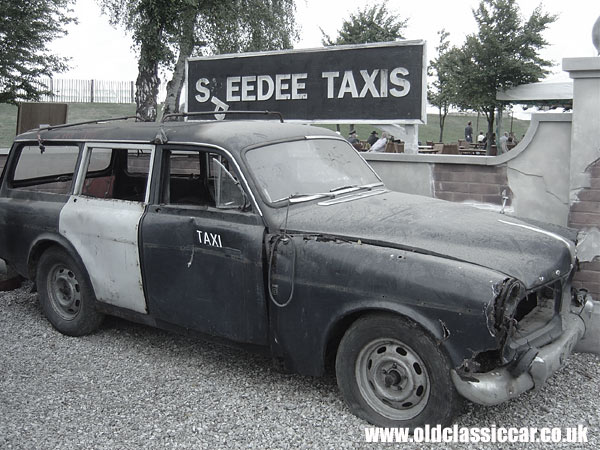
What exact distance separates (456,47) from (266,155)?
23.2 metres

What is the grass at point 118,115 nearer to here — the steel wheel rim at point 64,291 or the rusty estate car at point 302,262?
the steel wheel rim at point 64,291

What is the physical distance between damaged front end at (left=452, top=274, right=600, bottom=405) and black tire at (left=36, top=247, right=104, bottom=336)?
3216mm

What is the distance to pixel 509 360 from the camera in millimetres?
3518

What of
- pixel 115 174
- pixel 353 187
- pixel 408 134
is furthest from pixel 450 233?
pixel 408 134

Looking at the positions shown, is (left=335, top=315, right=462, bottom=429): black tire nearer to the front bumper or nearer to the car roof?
the front bumper

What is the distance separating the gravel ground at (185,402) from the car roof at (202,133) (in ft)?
5.53

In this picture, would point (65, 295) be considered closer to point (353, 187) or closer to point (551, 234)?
point (353, 187)

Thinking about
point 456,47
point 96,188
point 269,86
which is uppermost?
point 456,47

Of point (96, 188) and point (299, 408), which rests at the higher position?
point (96, 188)

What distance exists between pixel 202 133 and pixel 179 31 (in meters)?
13.5

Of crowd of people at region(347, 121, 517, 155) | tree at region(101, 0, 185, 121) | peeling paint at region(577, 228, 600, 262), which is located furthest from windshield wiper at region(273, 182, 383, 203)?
tree at region(101, 0, 185, 121)

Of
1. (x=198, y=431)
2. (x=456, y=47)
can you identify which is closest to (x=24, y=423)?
(x=198, y=431)

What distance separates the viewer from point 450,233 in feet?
12.8

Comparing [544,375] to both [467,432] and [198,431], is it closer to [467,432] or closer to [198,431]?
[467,432]
